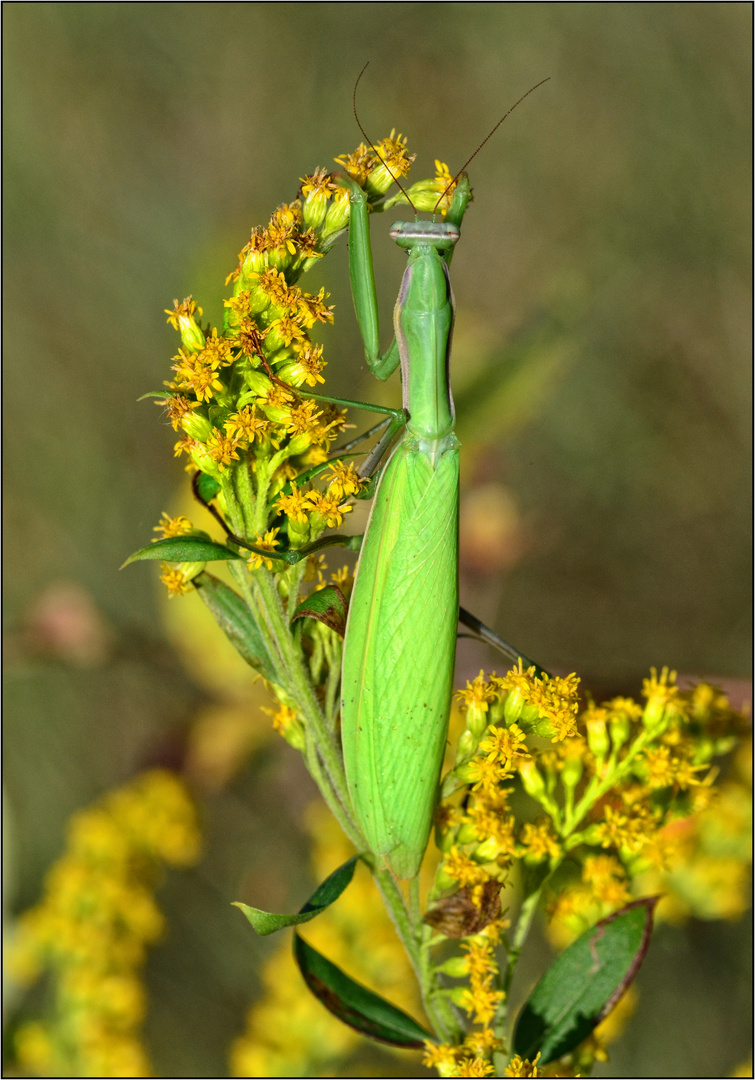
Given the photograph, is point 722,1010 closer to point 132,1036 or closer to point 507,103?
point 132,1036

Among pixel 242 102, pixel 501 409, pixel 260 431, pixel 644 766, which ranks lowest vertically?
pixel 644 766

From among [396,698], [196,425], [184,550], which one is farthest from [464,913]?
[196,425]

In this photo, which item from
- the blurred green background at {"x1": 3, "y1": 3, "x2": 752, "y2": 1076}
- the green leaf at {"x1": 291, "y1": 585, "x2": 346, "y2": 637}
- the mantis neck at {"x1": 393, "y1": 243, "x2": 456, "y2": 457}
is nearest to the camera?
the green leaf at {"x1": 291, "y1": 585, "x2": 346, "y2": 637}

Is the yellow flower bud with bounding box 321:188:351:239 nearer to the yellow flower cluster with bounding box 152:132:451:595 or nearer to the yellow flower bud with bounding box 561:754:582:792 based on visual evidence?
the yellow flower cluster with bounding box 152:132:451:595

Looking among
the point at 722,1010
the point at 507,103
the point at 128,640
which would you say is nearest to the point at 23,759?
the point at 128,640

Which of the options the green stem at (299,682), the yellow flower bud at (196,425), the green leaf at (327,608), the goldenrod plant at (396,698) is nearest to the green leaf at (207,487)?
the goldenrod plant at (396,698)

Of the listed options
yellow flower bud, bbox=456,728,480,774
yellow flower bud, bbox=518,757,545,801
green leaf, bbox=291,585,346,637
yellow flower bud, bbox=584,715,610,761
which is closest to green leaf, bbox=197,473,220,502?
green leaf, bbox=291,585,346,637
